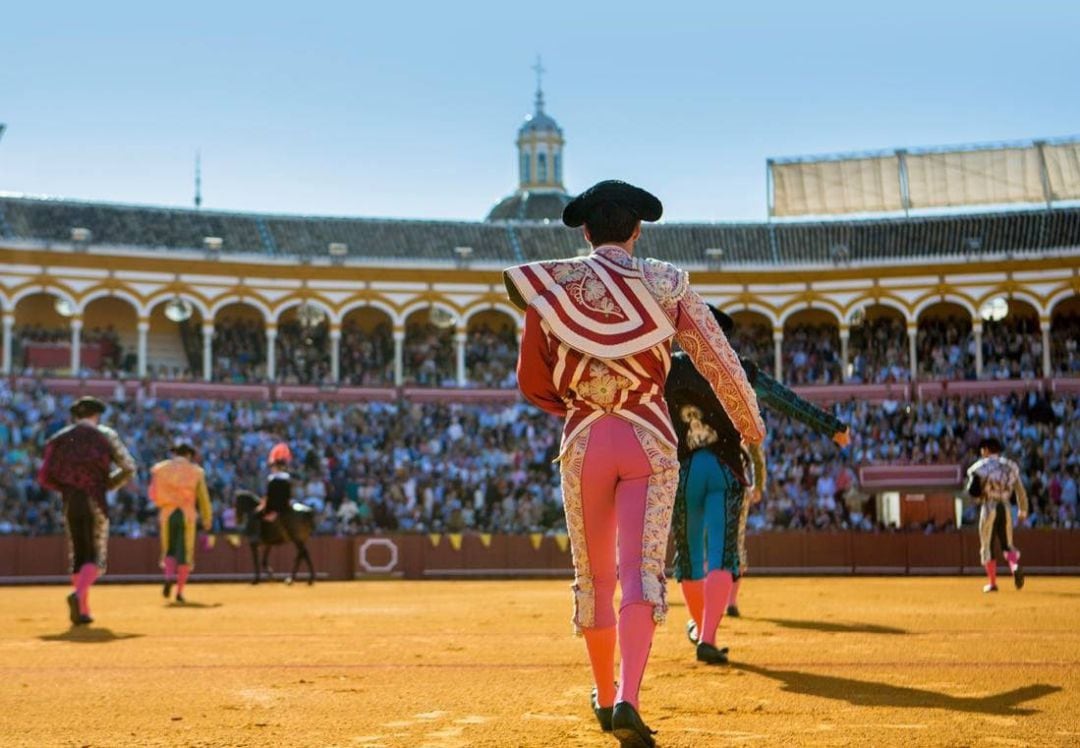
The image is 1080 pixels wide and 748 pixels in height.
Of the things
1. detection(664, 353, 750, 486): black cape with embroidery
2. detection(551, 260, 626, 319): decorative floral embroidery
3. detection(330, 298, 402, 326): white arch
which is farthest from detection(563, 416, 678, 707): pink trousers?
detection(330, 298, 402, 326): white arch

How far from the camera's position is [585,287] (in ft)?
16.1

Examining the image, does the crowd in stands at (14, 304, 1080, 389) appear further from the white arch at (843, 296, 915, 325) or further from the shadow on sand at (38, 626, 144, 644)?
the shadow on sand at (38, 626, 144, 644)

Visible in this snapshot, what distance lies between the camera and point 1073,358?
3484cm

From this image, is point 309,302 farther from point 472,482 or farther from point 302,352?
point 472,482

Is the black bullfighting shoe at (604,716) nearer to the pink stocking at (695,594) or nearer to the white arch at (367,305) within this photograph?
the pink stocking at (695,594)

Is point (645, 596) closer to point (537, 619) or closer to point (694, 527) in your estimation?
point (694, 527)

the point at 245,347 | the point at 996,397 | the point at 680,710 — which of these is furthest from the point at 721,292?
the point at 680,710

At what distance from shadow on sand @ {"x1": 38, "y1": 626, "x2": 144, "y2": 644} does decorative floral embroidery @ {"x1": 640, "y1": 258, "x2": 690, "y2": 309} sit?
5.71 m

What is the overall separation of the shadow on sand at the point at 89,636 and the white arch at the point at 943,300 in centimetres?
2920

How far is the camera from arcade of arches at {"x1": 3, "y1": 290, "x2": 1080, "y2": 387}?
35188 millimetres

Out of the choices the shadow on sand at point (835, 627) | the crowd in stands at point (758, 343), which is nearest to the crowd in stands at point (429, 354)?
the crowd in stands at point (758, 343)

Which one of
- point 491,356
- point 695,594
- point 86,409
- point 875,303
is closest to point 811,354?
point 875,303

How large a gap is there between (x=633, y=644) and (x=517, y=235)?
3521cm

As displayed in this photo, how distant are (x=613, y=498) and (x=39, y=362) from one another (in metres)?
32.2
